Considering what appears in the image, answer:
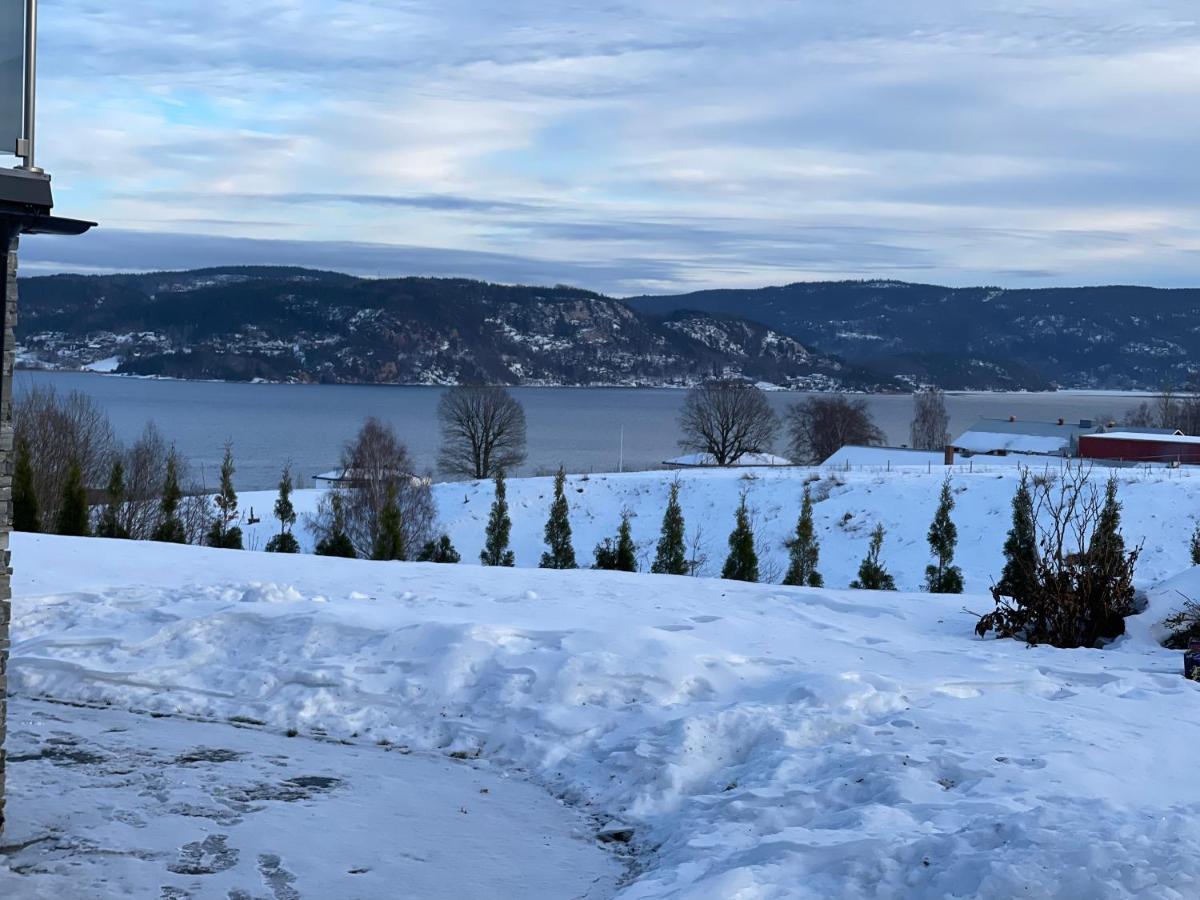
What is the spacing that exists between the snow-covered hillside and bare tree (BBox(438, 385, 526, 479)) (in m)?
22.9

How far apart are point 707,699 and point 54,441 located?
30697mm

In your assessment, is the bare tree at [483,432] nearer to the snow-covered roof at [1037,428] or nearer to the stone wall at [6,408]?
the snow-covered roof at [1037,428]

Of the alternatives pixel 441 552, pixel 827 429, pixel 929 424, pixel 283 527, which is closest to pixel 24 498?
pixel 283 527

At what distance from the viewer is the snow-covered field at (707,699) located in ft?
20.1

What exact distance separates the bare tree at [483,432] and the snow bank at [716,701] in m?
49.2

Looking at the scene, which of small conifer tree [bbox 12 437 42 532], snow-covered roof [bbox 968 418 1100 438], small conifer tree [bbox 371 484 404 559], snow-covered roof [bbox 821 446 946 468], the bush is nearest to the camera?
the bush

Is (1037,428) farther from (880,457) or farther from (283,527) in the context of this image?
(283,527)

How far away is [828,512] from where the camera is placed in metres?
35.1

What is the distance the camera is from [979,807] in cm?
655

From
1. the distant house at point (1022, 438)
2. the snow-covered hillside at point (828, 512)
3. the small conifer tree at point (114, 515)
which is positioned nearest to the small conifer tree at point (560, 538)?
the snow-covered hillside at point (828, 512)

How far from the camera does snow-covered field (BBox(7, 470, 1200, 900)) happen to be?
6129 millimetres

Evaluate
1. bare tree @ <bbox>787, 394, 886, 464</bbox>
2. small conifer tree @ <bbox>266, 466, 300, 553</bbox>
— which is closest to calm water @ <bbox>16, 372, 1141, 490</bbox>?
bare tree @ <bbox>787, 394, 886, 464</bbox>

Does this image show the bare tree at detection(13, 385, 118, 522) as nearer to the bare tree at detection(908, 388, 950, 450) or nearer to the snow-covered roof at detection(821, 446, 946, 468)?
the snow-covered roof at detection(821, 446, 946, 468)

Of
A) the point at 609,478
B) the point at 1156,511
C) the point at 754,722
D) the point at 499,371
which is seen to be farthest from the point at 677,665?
the point at 499,371
